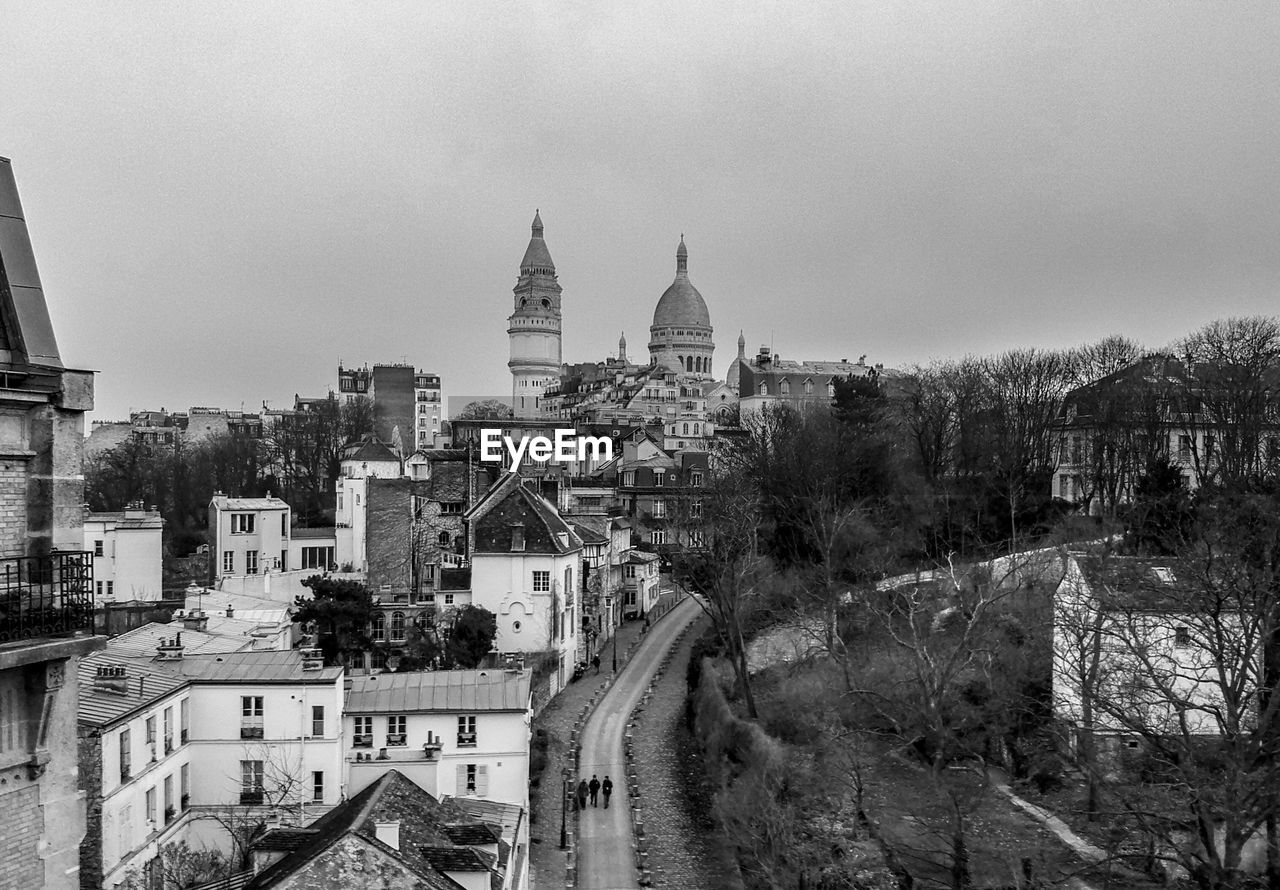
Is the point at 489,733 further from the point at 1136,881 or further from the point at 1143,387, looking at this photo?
the point at 1143,387

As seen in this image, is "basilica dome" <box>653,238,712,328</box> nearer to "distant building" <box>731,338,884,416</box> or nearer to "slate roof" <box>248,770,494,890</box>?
"distant building" <box>731,338,884,416</box>

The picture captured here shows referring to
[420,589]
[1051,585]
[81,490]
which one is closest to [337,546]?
[420,589]

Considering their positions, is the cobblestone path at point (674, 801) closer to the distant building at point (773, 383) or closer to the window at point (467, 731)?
the window at point (467, 731)

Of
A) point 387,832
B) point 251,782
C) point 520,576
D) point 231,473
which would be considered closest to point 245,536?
point 520,576

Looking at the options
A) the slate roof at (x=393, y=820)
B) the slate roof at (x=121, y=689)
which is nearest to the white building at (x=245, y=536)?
the slate roof at (x=121, y=689)

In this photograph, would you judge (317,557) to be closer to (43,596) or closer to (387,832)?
(387,832)

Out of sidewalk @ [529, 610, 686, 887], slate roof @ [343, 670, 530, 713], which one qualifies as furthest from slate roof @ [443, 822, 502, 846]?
slate roof @ [343, 670, 530, 713]
